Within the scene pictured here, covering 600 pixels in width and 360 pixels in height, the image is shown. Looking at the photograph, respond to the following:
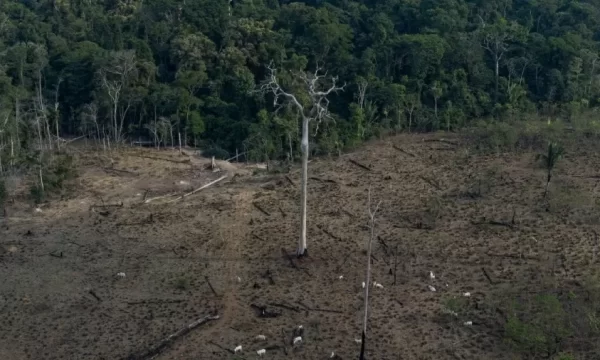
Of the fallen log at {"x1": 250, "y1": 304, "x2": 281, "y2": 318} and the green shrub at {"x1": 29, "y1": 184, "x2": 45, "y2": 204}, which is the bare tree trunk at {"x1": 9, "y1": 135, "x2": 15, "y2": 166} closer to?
the green shrub at {"x1": 29, "y1": 184, "x2": 45, "y2": 204}

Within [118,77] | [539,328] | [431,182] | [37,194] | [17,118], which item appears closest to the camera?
[539,328]

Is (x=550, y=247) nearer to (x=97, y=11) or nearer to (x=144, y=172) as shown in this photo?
(x=144, y=172)

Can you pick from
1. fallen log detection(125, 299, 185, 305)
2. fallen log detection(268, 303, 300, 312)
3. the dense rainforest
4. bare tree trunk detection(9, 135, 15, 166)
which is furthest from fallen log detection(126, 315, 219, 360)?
bare tree trunk detection(9, 135, 15, 166)

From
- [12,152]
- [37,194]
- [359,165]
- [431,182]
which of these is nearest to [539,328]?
[431,182]

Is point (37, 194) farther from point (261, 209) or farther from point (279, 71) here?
point (279, 71)

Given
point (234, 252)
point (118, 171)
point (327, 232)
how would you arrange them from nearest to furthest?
point (234, 252) < point (327, 232) < point (118, 171)

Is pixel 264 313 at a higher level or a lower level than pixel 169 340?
higher
